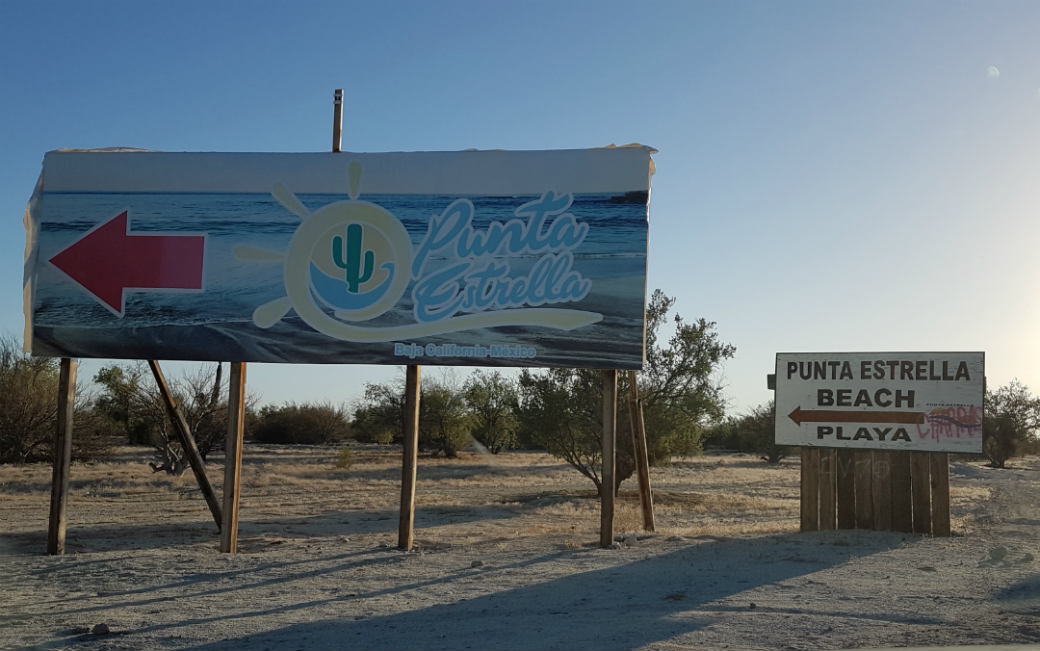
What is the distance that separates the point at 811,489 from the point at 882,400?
5.33ft

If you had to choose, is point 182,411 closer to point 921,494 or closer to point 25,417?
point 25,417

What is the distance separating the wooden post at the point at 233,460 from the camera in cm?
1184

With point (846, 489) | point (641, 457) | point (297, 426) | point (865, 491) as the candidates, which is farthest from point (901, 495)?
point (297, 426)

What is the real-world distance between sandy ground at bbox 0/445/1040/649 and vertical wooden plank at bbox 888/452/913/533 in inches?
10.7

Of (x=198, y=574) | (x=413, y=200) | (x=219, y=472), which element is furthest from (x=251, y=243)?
(x=219, y=472)

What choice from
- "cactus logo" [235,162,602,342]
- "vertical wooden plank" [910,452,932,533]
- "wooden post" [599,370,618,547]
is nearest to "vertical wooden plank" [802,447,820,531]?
"vertical wooden plank" [910,452,932,533]

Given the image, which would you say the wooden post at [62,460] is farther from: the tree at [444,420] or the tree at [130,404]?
the tree at [444,420]

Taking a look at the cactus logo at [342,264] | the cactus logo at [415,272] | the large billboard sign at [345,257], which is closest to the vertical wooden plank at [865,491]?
the large billboard sign at [345,257]

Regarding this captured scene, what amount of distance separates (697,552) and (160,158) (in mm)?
9251

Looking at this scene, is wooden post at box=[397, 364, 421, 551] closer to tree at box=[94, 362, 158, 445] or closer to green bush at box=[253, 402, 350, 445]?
tree at box=[94, 362, 158, 445]

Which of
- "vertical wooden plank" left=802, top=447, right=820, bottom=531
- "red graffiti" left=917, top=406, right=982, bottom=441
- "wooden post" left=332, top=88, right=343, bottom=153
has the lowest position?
"vertical wooden plank" left=802, top=447, right=820, bottom=531

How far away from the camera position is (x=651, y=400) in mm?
23531

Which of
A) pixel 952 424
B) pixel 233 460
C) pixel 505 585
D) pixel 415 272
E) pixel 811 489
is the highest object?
pixel 415 272

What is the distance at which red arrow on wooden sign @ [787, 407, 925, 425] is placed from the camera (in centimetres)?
1209
